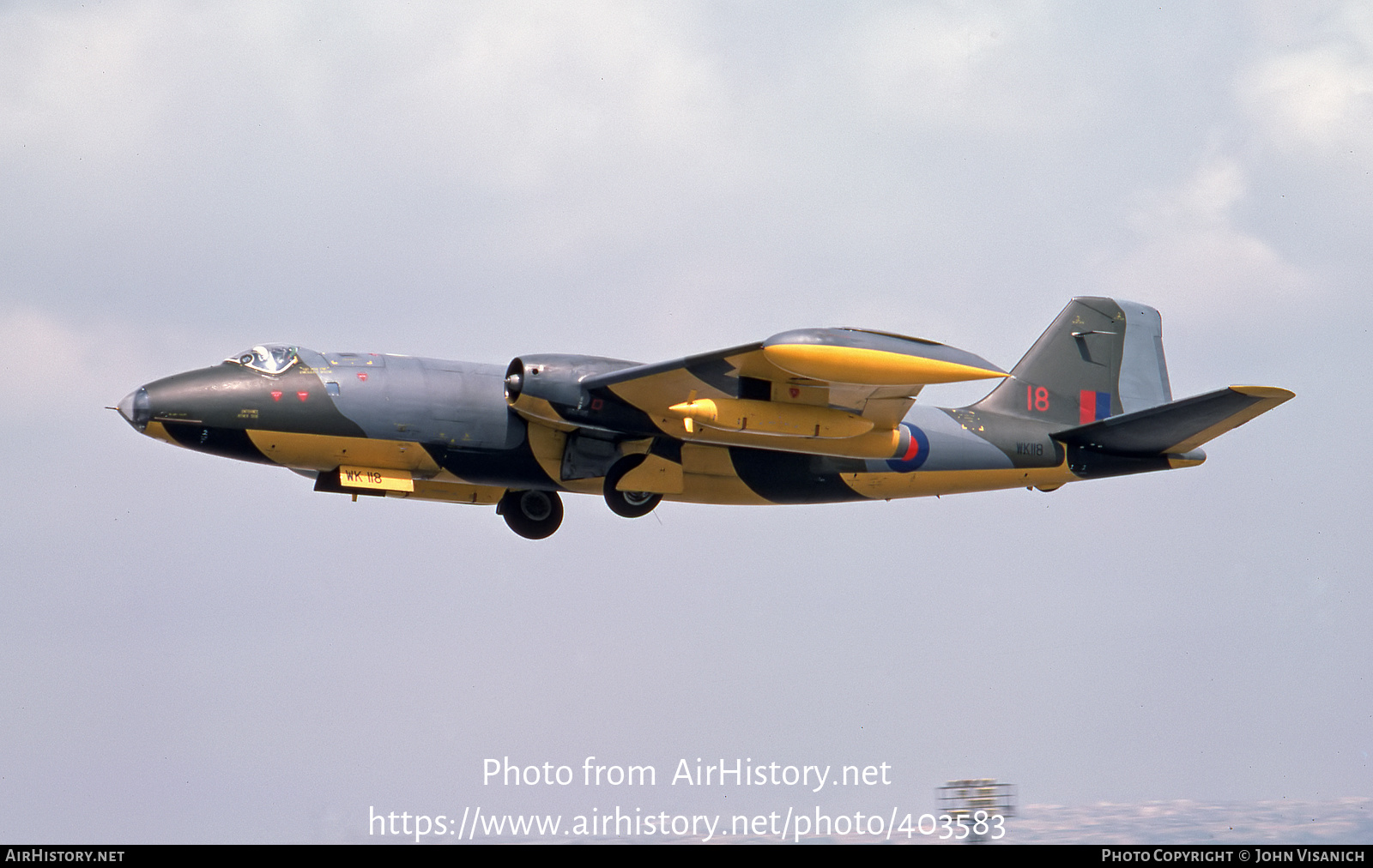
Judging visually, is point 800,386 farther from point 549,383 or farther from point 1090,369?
point 1090,369

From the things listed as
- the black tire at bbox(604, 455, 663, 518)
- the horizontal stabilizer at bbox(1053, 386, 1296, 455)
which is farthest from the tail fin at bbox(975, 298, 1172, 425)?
the black tire at bbox(604, 455, 663, 518)

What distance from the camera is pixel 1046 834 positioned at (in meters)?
45.7

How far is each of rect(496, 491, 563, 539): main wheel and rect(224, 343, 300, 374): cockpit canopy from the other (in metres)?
4.53

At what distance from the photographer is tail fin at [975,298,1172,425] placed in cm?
2372

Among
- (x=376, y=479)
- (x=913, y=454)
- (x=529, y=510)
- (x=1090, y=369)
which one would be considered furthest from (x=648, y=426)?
(x=1090, y=369)

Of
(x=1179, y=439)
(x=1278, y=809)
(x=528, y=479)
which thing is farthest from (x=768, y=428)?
(x=1278, y=809)

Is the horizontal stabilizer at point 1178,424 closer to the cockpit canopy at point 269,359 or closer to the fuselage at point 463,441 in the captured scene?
the fuselage at point 463,441

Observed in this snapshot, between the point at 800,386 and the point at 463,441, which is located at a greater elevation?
the point at 800,386

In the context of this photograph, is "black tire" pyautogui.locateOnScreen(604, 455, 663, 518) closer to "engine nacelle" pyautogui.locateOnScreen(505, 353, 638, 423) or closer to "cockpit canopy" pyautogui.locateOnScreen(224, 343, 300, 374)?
"engine nacelle" pyautogui.locateOnScreen(505, 353, 638, 423)

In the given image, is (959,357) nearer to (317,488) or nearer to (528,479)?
(528,479)

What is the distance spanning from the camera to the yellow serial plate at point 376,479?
1936 centimetres

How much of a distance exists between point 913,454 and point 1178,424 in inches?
174

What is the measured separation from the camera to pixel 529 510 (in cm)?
2198

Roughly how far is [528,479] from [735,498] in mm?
3485
